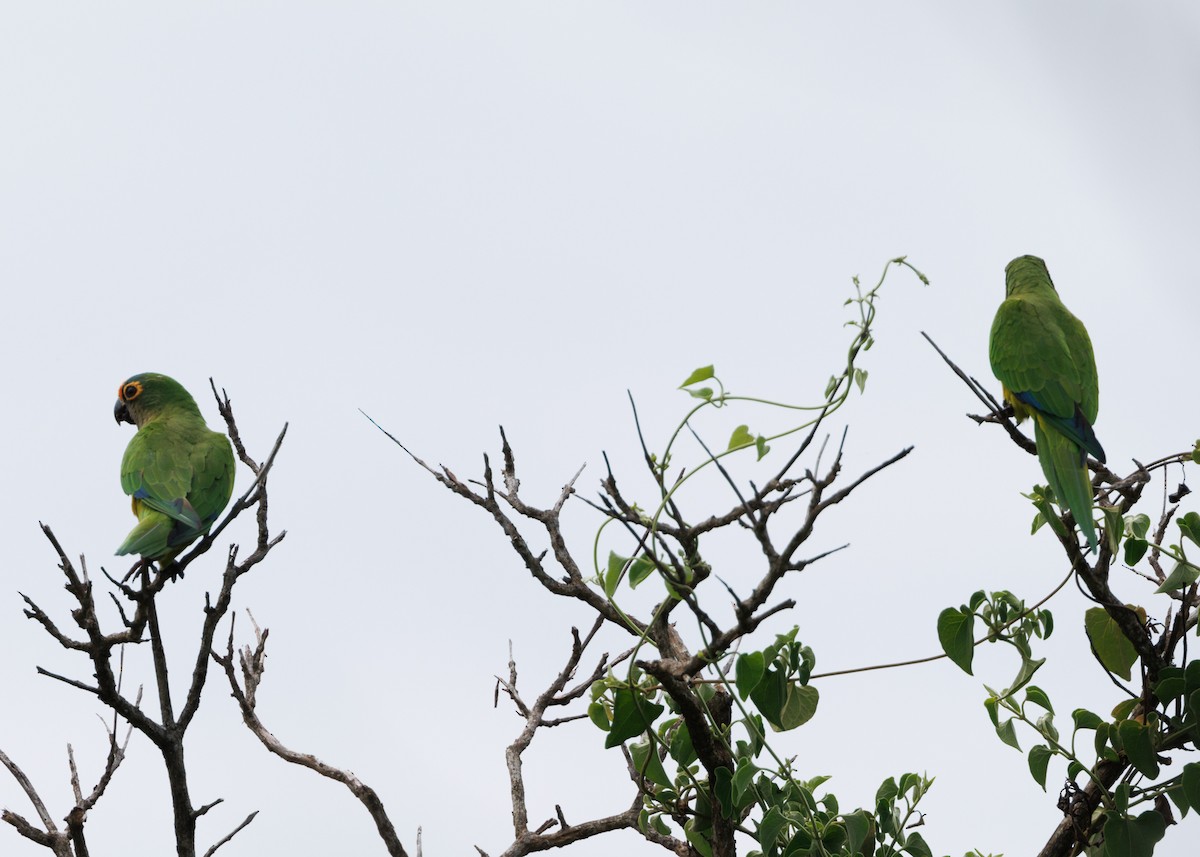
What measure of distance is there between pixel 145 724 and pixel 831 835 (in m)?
1.87

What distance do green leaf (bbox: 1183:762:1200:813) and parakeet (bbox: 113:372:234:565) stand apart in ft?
12.1

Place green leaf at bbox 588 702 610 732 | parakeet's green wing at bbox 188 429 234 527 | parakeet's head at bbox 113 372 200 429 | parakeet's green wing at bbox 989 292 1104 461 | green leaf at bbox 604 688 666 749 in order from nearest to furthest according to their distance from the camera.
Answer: green leaf at bbox 604 688 666 749
green leaf at bbox 588 702 610 732
parakeet's green wing at bbox 989 292 1104 461
parakeet's green wing at bbox 188 429 234 527
parakeet's head at bbox 113 372 200 429

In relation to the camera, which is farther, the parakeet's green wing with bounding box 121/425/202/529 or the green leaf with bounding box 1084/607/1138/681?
the parakeet's green wing with bounding box 121/425/202/529

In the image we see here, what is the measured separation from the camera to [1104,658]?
275 cm

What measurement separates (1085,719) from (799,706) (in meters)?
0.76

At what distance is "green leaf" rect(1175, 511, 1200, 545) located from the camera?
257cm

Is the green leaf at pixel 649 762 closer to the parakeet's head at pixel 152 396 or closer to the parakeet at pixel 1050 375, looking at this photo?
the parakeet at pixel 1050 375

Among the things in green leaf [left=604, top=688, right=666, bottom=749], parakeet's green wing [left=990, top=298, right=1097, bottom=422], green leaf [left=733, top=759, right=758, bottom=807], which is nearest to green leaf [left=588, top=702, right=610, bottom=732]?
green leaf [left=604, top=688, right=666, bottom=749]

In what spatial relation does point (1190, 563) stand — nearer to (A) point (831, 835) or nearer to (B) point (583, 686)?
(A) point (831, 835)

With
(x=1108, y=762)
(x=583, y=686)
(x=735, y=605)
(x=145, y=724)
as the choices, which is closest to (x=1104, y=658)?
(x=1108, y=762)

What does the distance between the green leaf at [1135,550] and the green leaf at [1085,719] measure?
1.26ft

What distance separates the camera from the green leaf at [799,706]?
2.45 m

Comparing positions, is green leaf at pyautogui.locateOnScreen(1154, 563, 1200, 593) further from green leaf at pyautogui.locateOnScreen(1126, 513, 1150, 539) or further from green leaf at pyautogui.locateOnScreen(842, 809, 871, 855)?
green leaf at pyautogui.locateOnScreen(842, 809, 871, 855)

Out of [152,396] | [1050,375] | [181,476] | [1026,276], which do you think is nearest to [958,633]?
[1050,375]
